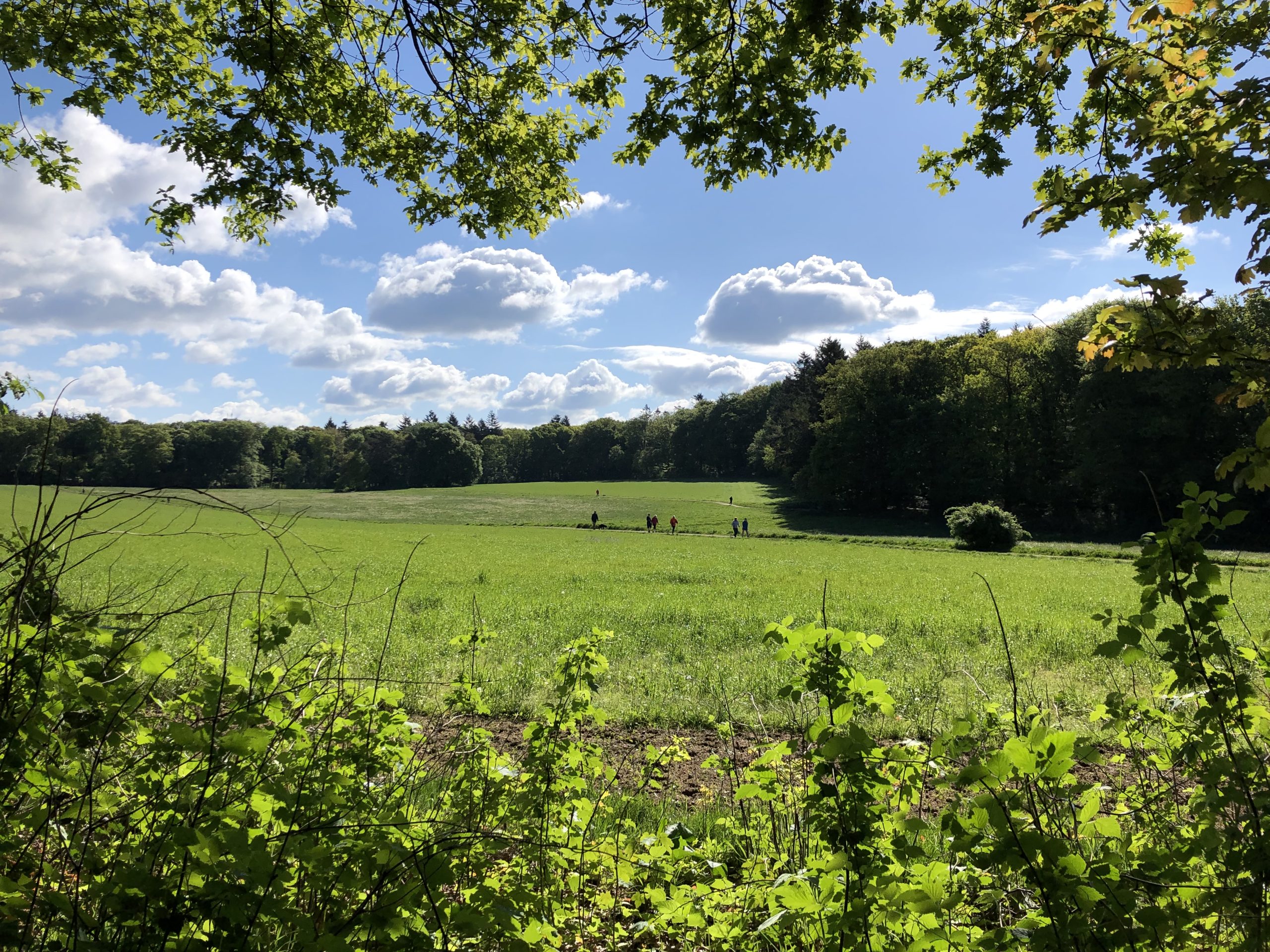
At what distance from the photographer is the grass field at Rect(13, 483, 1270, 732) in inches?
325

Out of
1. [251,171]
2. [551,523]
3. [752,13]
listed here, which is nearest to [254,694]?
[251,171]

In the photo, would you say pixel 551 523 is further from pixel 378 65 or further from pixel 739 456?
pixel 739 456

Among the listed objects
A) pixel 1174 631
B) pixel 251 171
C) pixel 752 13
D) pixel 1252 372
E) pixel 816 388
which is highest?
pixel 816 388

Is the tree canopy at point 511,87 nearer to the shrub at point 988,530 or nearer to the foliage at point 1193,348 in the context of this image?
the foliage at point 1193,348

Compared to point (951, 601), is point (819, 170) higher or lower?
higher

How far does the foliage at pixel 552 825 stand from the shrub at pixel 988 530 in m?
36.2

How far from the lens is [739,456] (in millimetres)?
104625

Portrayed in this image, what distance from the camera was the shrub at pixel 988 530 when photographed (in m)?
35.6

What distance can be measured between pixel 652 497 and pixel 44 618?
Result: 6945cm

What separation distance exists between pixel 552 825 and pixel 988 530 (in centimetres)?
3812

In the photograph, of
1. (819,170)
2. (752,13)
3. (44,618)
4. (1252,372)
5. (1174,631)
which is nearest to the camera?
(1174,631)

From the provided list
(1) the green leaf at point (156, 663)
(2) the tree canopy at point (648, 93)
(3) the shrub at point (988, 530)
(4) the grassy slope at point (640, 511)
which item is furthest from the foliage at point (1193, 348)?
(3) the shrub at point (988, 530)

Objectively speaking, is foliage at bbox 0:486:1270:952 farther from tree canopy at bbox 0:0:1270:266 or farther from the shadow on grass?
the shadow on grass

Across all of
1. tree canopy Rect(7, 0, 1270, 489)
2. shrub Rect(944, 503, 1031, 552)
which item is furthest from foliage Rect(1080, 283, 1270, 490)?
shrub Rect(944, 503, 1031, 552)
